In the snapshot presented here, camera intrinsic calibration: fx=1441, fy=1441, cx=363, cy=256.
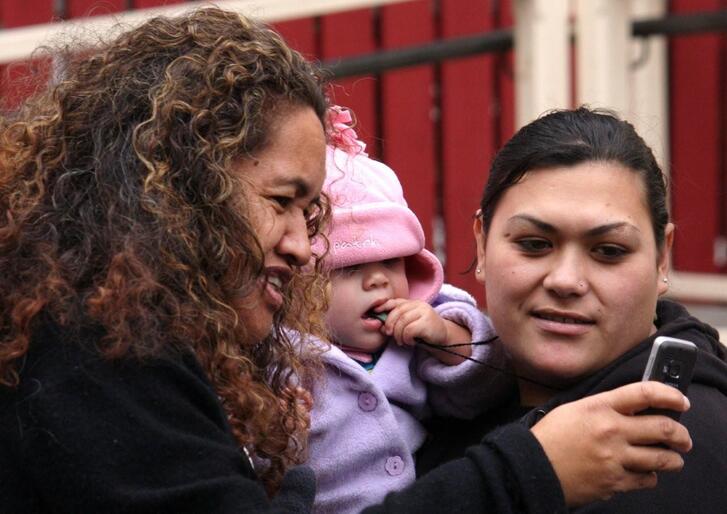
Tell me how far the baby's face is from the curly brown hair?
0.53m

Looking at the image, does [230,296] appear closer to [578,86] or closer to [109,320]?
[109,320]

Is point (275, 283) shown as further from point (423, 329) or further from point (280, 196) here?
point (423, 329)

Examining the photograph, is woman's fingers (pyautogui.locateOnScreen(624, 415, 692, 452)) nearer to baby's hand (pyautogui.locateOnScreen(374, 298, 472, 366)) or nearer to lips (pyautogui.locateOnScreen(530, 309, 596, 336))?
lips (pyautogui.locateOnScreen(530, 309, 596, 336))

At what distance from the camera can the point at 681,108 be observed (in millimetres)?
5586

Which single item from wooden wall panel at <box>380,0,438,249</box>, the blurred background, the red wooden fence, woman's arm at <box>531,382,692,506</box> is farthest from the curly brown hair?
wooden wall panel at <box>380,0,438,249</box>

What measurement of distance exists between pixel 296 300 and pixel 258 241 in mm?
379

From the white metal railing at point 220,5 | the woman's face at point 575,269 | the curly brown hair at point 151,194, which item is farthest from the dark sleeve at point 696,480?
the white metal railing at point 220,5

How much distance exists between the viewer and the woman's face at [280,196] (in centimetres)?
187

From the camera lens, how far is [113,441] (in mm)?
1649

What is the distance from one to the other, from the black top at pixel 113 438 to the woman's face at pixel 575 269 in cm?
71

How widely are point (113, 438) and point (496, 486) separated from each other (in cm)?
47

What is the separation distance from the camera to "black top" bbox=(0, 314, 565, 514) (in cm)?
165

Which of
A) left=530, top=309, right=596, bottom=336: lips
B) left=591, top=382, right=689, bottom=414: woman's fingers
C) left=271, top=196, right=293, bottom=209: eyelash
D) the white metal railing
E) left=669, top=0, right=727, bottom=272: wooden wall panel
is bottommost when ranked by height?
left=669, top=0, right=727, bottom=272: wooden wall panel

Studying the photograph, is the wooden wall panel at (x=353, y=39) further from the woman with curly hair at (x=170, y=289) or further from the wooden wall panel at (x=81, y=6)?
the woman with curly hair at (x=170, y=289)
